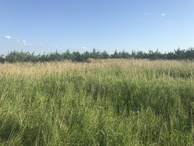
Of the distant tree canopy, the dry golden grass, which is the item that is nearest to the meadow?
the dry golden grass

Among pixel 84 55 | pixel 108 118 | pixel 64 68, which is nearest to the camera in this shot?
pixel 108 118

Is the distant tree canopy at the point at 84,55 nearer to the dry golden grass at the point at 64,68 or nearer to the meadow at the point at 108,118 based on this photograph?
the dry golden grass at the point at 64,68

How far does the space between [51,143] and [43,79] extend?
598 centimetres

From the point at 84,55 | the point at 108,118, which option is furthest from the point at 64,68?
the point at 84,55

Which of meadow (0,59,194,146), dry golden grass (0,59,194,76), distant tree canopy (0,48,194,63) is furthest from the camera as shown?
distant tree canopy (0,48,194,63)

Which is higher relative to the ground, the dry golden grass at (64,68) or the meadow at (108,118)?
the dry golden grass at (64,68)

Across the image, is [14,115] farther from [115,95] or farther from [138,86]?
[138,86]

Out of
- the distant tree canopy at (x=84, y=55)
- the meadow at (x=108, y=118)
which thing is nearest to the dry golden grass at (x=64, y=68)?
the meadow at (x=108, y=118)

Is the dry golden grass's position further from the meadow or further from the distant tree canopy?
the distant tree canopy

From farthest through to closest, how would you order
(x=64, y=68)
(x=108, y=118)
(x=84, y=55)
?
(x=84, y=55), (x=64, y=68), (x=108, y=118)

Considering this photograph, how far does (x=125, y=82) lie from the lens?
7.92 m

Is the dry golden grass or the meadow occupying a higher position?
the dry golden grass

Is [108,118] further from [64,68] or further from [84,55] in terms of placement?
[84,55]

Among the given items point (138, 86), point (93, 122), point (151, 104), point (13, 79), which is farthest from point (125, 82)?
point (13, 79)
